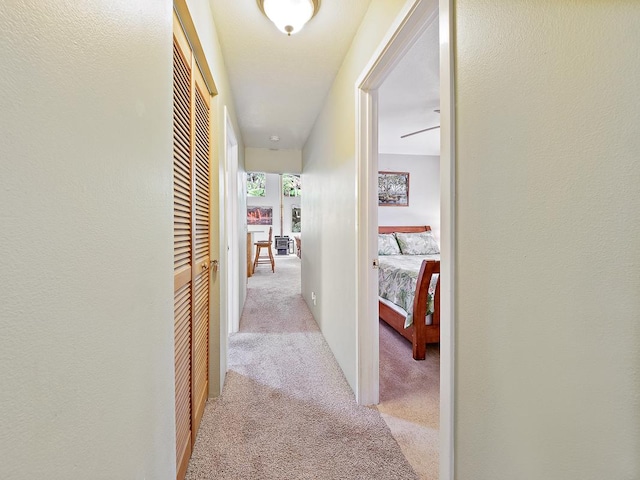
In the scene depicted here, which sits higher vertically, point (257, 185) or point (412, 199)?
point (257, 185)

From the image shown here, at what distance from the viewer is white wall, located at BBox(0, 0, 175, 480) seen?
39 cm

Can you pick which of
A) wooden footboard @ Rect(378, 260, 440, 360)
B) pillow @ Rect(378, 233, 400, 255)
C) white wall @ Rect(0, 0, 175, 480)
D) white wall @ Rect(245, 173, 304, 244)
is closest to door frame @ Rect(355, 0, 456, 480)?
wooden footboard @ Rect(378, 260, 440, 360)

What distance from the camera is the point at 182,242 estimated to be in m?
1.36

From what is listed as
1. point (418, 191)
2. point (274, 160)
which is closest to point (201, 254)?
point (274, 160)

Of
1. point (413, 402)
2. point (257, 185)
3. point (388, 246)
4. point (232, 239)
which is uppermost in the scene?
point (257, 185)

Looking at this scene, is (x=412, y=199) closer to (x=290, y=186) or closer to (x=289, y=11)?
(x=289, y=11)

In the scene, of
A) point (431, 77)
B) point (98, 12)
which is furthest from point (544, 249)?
point (431, 77)

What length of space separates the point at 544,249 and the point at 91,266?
3.01 feet

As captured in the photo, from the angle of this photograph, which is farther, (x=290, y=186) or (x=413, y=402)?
(x=290, y=186)

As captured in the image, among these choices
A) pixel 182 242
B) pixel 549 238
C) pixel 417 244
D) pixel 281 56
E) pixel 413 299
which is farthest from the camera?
pixel 417 244

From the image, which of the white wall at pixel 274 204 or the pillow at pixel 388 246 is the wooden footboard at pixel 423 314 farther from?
the white wall at pixel 274 204

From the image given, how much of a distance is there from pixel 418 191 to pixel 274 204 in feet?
24.0

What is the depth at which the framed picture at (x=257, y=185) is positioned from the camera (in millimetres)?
11422

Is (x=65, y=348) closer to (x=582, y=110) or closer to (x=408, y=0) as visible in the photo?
(x=582, y=110)
